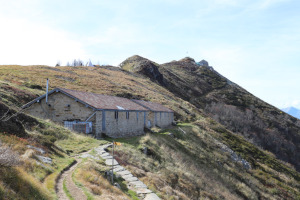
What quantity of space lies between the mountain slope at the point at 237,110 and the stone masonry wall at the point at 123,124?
176 feet

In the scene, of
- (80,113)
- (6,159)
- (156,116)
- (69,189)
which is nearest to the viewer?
(6,159)

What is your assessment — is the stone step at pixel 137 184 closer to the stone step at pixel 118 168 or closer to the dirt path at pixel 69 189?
the stone step at pixel 118 168

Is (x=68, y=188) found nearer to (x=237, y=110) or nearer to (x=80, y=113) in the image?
(x=80, y=113)

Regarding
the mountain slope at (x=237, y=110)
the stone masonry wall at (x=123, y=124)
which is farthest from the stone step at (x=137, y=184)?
the mountain slope at (x=237, y=110)

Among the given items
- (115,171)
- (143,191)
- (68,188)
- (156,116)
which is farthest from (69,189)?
(156,116)

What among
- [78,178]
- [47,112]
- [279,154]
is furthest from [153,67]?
[78,178]

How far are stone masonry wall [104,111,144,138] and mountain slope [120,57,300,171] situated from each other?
5351 centimetres

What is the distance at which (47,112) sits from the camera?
26719mm

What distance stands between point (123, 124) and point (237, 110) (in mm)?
80161

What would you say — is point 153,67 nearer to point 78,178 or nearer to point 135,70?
point 135,70

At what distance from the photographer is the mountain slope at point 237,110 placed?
258 feet

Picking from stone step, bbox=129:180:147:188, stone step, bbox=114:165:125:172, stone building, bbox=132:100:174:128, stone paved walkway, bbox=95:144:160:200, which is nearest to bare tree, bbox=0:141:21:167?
stone paved walkway, bbox=95:144:160:200

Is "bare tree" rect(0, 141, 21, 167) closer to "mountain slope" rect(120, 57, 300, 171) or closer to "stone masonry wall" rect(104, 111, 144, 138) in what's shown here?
"stone masonry wall" rect(104, 111, 144, 138)

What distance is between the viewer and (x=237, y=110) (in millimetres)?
98312
